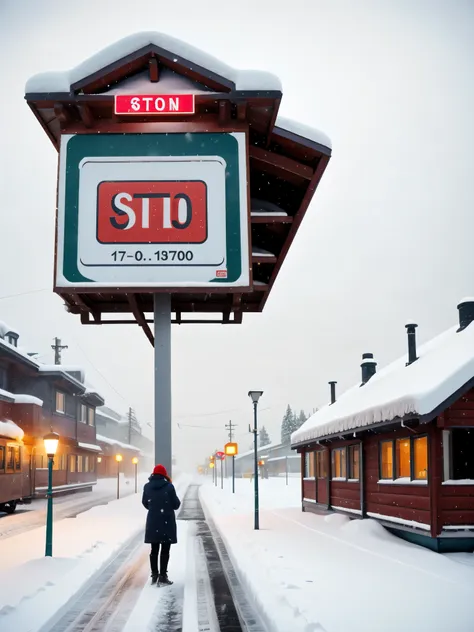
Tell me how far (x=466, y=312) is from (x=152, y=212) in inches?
448

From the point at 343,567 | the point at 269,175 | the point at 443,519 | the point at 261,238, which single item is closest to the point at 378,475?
the point at 443,519

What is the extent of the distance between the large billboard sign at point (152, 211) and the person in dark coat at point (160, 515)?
3078 millimetres

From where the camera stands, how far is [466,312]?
1803cm

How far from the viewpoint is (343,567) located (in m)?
11.9

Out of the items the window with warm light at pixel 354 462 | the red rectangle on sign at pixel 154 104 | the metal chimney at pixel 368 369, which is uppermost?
the red rectangle on sign at pixel 154 104

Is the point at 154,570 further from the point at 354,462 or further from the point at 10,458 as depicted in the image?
the point at 10,458

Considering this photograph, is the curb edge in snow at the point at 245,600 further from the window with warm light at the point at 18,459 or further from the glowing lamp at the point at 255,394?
the window with warm light at the point at 18,459

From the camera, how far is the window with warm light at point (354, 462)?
21078mm

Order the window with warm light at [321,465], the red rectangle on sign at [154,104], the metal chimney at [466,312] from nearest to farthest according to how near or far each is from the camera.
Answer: the red rectangle on sign at [154,104] → the metal chimney at [466,312] → the window with warm light at [321,465]

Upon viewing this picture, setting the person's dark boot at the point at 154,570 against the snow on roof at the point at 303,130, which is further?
the person's dark boot at the point at 154,570

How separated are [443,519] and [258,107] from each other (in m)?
9.51

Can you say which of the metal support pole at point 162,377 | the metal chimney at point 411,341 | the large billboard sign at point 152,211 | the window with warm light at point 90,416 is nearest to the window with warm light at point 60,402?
the window with warm light at point 90,416

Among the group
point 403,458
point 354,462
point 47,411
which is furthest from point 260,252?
point 47,411

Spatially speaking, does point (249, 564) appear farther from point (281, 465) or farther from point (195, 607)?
point (281, 465)
